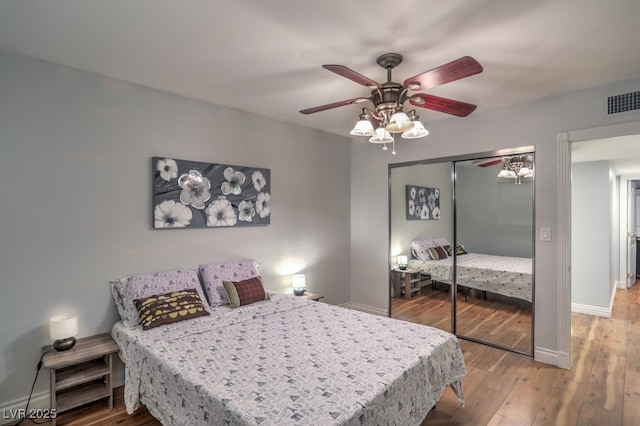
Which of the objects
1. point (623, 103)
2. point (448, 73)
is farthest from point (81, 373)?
point (623, 103)

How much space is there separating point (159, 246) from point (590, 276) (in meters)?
5.67

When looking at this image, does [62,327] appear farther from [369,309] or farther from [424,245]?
[424,245]

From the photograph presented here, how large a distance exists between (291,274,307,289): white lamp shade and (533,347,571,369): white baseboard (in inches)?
100

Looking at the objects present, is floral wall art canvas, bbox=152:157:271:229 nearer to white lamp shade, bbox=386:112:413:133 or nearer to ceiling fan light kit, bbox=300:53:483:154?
ceiling fan light kit, bbox=300:53:483:154

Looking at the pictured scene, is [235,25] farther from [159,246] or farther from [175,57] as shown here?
[159,246]

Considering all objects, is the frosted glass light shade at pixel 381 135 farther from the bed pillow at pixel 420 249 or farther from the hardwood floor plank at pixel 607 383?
the hardwood floor plank at pixel 607 383

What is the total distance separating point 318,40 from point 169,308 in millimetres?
2339

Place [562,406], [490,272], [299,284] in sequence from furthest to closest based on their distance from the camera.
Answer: [299,284], [490,272], [562,406]

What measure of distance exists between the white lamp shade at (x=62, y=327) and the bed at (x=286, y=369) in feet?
0.95

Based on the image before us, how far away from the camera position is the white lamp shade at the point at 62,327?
239 cm

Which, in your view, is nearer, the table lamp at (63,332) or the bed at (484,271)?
the table lamp at (63,332)

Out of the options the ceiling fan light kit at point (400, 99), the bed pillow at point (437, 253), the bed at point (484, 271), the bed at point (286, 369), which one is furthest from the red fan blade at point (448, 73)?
the bed pillow at point (437, 253)

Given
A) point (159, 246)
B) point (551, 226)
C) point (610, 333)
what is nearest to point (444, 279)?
point (551, 226)

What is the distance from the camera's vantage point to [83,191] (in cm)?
266
